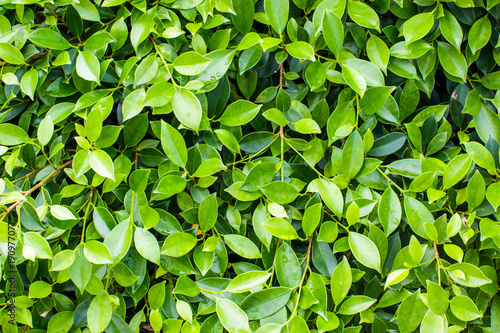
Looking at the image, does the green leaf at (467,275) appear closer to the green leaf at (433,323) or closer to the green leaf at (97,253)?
the green leaf at (433,323)

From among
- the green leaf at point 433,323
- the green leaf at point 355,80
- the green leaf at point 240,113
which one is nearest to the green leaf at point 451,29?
the green leaf at point 355,80

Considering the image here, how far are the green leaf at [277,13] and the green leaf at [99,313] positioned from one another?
2.17 ft

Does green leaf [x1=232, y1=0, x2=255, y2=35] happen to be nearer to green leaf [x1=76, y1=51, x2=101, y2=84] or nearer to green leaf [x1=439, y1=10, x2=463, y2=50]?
green leaf [x1=76, y1=51, x2=101, y2=84]

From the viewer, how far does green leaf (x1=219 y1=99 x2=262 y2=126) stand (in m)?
0.72

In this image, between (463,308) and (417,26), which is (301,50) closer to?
(417,26)

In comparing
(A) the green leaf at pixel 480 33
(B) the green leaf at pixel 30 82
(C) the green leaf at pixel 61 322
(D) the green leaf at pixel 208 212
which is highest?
(A) the green leaf at pixel 480 33

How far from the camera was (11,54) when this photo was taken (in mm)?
747

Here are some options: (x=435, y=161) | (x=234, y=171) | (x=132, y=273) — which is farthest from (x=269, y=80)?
(x=132, y=273)

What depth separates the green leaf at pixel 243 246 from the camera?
2.32 feet

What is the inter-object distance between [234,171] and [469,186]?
49 cm

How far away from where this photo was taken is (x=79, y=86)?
0.78m

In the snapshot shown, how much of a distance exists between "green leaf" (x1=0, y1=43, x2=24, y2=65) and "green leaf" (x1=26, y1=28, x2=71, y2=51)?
0.17 feet

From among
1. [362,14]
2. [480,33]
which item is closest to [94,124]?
[362,14]

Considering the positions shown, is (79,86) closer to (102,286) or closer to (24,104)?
(24,104)
